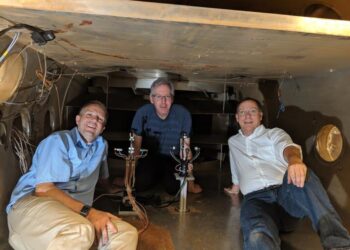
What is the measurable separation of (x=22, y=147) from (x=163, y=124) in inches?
38.3

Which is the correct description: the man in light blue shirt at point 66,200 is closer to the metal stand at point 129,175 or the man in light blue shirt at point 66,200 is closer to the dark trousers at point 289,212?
the metal stand at point 129,175

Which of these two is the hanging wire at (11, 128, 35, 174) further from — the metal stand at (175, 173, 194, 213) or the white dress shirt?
the white dress shirt

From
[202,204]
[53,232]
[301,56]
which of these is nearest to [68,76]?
[202,204]

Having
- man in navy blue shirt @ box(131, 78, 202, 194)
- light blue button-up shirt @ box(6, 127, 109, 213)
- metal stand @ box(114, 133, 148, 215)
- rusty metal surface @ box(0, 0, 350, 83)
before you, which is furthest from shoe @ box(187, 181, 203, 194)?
rusty metal surface @ box(0, 0, 350, 83)

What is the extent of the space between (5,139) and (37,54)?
432 millimetres

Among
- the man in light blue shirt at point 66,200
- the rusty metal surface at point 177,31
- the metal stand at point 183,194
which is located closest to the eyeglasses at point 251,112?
the rusty metal surface at point 177,31

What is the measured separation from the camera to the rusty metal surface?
816 millimetres

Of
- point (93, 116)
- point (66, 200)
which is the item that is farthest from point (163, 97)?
point (66, 200)

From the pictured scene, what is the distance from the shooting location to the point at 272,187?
5.29ft

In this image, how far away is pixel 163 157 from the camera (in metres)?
2.39

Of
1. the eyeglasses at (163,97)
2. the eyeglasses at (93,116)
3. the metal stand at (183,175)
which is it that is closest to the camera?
the eyeglasses at (93,116)

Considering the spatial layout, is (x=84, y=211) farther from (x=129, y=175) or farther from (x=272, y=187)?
(x=272, y=187)

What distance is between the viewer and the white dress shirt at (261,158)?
64.7 inches

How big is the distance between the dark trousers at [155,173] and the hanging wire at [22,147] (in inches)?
31.7
